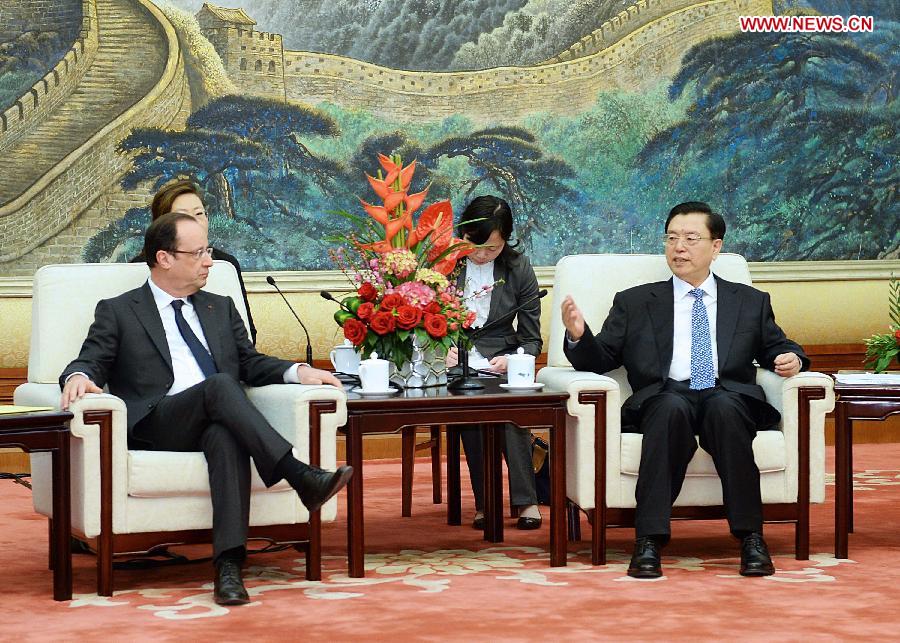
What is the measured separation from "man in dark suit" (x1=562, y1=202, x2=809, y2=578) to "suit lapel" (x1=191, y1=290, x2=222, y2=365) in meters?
1.13

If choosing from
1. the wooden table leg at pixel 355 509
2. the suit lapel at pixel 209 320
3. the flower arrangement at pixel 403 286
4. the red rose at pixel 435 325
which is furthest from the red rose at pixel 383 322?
the suit lapel at pixel 209 320

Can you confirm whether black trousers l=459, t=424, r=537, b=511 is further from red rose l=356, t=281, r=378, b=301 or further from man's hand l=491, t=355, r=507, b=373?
red rose l=356, t=281, r=378, b=301

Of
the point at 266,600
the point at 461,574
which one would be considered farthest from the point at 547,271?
the point at 266,600

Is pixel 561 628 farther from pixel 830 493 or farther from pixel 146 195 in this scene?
pixel 146 195

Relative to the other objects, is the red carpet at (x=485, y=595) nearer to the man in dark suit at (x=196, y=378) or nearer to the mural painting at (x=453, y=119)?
the man in dark suit at (x=196, y=378)

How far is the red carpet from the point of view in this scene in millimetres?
3211

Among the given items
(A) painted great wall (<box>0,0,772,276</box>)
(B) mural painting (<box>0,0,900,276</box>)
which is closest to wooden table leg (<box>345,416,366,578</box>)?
(B) mural painting (<box>0,0,900,276</box>)

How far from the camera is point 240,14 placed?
702 centimetres

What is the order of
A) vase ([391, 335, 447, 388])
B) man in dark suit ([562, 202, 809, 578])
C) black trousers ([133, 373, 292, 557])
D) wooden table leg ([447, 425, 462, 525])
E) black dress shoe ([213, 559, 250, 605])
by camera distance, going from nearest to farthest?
black dress shoe ([213, 559, 250, 605]) < black trousers ([133, 373, 292, 557]) < man in dark suit ([562, 202, 809, 578]) < vase ([391, 335, 447, 388]) < wooden table leg ([447, 425, 462, 525])

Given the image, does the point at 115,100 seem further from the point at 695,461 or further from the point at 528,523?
the point at 695,461

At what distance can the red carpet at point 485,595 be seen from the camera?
3.21 meters

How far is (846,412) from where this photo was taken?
166 inches

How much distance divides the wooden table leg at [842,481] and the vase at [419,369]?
1335 mm

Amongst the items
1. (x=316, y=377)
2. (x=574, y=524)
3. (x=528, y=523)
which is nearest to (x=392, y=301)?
(x=316, y=377)
